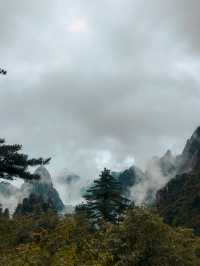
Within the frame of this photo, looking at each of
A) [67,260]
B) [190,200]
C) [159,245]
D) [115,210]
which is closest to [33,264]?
[67,260]

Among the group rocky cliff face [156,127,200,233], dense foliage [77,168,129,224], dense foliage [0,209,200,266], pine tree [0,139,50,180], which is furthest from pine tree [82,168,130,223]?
rocky cliff face [156,127,200,233]

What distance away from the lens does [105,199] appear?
5450 centimetres

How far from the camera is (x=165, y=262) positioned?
80.9ft

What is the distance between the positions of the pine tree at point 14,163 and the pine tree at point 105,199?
641 inches

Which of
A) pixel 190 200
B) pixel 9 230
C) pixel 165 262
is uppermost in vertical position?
pixel 190 200

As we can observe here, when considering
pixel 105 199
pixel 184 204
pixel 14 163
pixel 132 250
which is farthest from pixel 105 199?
pixel 184 204

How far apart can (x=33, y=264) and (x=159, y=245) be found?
6505 millimetres

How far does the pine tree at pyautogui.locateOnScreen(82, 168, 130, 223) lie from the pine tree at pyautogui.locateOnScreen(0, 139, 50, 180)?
1629 centimetres

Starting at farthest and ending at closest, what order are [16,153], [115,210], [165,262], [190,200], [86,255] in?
1. [190,200]
2. [115,210]
3. [16,153]
4. [86,255]
5. [165,262]

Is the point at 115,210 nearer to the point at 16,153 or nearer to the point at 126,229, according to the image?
the point at 16,153

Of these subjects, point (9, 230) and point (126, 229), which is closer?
point (126, 229)

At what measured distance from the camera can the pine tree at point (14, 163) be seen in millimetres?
36375

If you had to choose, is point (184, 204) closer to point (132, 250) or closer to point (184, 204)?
point (184, 204)

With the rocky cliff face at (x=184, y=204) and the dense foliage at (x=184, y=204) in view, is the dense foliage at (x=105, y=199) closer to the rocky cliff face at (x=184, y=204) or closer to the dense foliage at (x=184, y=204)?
the dense foliage at (x=184, y=204)
